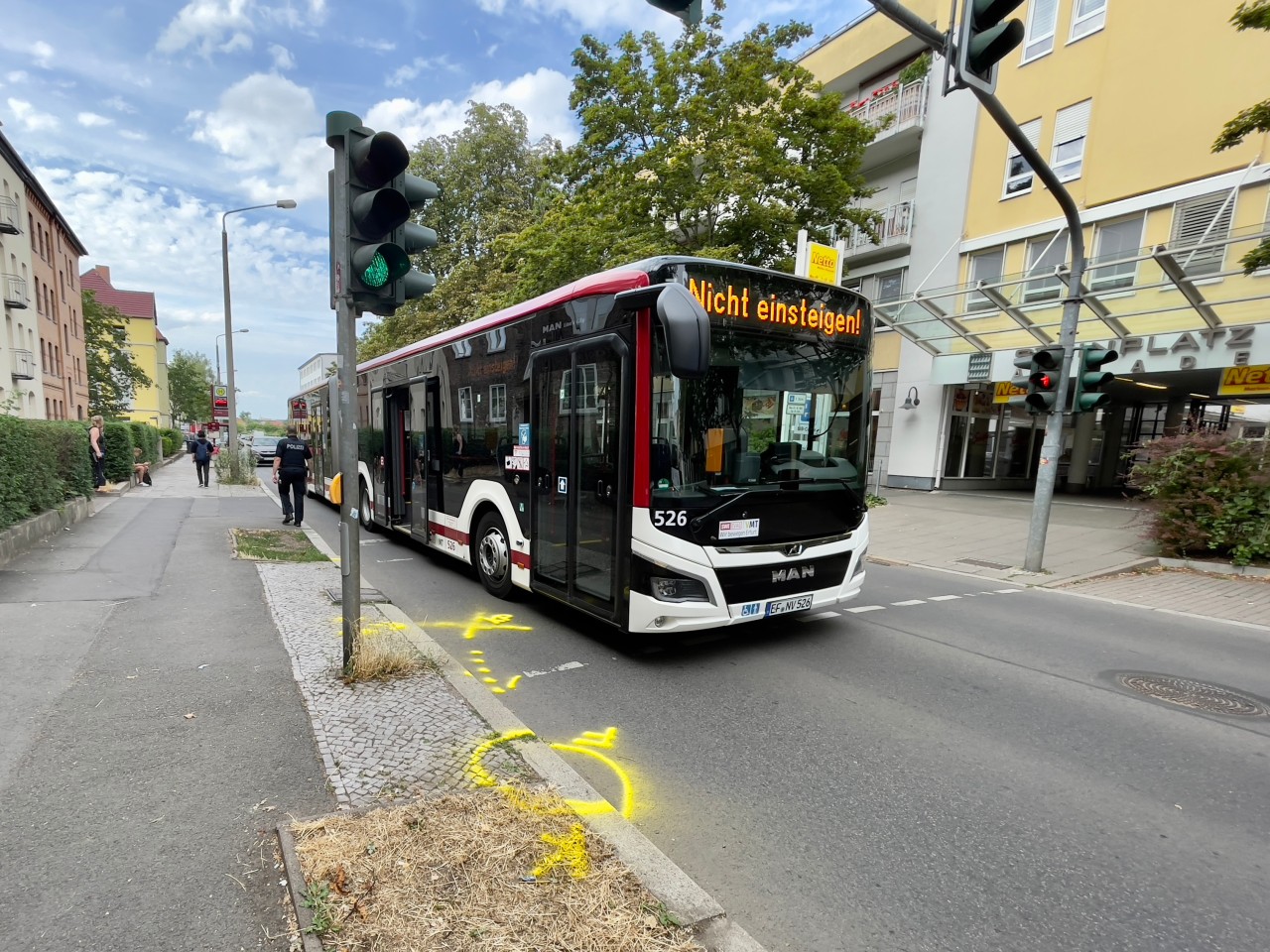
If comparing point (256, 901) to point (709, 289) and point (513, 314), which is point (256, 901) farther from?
point (513, 314)

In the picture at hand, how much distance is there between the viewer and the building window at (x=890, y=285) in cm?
2086

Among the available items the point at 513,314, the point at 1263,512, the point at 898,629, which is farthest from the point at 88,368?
the point at 1263,512

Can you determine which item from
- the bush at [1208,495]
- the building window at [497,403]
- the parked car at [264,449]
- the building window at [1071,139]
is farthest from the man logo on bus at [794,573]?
the parked car at [264,449]

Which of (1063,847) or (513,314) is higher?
(513,314)

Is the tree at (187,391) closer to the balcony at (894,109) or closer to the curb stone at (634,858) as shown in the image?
the balcony at (894,109)

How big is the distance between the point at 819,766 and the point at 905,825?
60 centimetres

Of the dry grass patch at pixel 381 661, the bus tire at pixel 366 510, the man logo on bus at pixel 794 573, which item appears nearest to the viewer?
the dry grass patch at pixel 381 661

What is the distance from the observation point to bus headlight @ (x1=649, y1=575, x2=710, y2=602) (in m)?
4.76

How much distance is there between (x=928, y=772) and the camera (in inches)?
141

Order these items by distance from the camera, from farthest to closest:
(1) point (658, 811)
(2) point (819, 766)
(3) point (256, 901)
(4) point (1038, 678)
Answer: (4) point (1038, 678), (2) point (819, 766), (1) point (658, 811), (3) point (256, 901)

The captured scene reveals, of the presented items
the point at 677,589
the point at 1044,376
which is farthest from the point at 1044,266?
the point at 677,589

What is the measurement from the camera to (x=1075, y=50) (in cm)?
1616

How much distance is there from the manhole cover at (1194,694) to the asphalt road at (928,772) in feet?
0.55

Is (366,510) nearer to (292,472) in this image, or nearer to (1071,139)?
(292,472)
